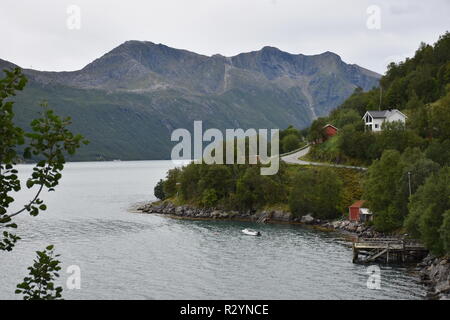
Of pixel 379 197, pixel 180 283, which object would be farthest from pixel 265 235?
pixel 180 283

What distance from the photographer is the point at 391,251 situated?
2736 inches

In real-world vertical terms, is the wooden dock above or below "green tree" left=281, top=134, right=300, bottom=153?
below

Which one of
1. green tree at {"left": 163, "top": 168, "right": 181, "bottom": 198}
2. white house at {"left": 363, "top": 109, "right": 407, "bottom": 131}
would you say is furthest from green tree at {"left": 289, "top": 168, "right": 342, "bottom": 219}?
green tree at {"left": 163, "top": 168, "right": 181, "bottom": 198}

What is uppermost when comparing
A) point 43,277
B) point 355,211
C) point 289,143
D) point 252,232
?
point 289,143

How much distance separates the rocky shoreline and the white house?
132 ft

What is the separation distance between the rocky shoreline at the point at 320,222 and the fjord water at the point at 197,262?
6.78 feet

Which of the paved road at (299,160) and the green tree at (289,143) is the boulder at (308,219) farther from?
the green tree at (289,143)

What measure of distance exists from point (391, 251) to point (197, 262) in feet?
89.6

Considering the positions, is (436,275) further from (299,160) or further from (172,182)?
(172,182)

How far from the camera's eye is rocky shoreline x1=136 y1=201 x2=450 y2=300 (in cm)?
5314

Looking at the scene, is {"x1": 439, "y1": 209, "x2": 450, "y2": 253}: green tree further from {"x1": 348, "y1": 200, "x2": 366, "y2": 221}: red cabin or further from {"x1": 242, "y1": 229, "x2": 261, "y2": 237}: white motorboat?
{"x1": 348, "y1": 200, "x2": 366, "y2": 221}: red cabin

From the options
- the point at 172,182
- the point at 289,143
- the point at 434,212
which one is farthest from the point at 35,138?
the point at 289,143

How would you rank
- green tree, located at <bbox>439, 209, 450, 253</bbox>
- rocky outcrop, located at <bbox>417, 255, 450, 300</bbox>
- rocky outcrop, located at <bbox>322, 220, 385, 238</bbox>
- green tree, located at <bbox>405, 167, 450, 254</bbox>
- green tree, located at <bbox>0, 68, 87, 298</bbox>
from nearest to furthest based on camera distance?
green tree, located at <bbox>0, 68, 87, 298</bbox>
rocky outcrop, located at <bbox>417, 255, 450, 300</bbox>
green tree, located at <bbox>439, 209, 450, 253</bbox>
green tree, located at <bbox>405, 167, 450, 254</bbox>
rocky outcrop, located at <bbox>322, 220, 385, 238</bbox>

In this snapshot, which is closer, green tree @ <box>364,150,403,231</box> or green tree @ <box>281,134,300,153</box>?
green tree @ <box>364,150,403,231</box>
